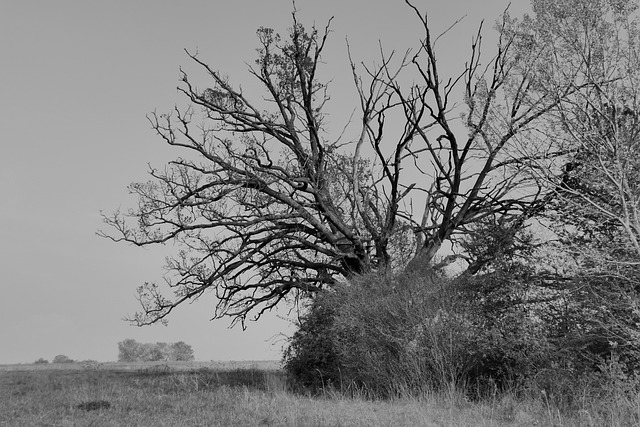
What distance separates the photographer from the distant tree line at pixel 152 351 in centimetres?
5306

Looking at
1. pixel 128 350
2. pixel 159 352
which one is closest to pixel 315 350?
pixel 159 352

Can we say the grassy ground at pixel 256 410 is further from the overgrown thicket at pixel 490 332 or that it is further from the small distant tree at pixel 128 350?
the small distant tree at pixel 128 350

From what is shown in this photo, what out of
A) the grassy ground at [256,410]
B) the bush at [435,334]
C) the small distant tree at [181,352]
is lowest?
the grassy ground at [256,410]

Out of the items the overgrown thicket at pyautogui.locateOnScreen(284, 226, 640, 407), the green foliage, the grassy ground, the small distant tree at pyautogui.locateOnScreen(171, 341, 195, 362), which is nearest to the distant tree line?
the small distant tree at pyautogui.locateOnScreen(171, 341, 195, 362)

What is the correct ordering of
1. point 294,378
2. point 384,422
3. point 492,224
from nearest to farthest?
1. point 384,422
2. point 492,224
3. point 294,378

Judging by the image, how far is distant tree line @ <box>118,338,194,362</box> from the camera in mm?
53062

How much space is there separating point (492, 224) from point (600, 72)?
15.1 ft

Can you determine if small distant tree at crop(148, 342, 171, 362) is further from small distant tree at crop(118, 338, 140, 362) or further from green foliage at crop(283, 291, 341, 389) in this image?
green foliage at crop(283, 291, 341, 389)

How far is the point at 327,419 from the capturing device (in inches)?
394

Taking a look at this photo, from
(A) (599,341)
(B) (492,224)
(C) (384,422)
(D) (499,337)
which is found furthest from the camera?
(B) (492,224)

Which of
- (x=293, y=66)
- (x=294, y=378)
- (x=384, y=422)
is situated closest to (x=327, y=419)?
(x=384, y=422)

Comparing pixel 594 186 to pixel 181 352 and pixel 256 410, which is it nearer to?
pixel 256 410

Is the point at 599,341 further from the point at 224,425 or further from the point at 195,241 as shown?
the point at 195,241

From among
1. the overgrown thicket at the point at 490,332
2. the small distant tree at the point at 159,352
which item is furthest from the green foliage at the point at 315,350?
the small distant tree at the point at 159,352
